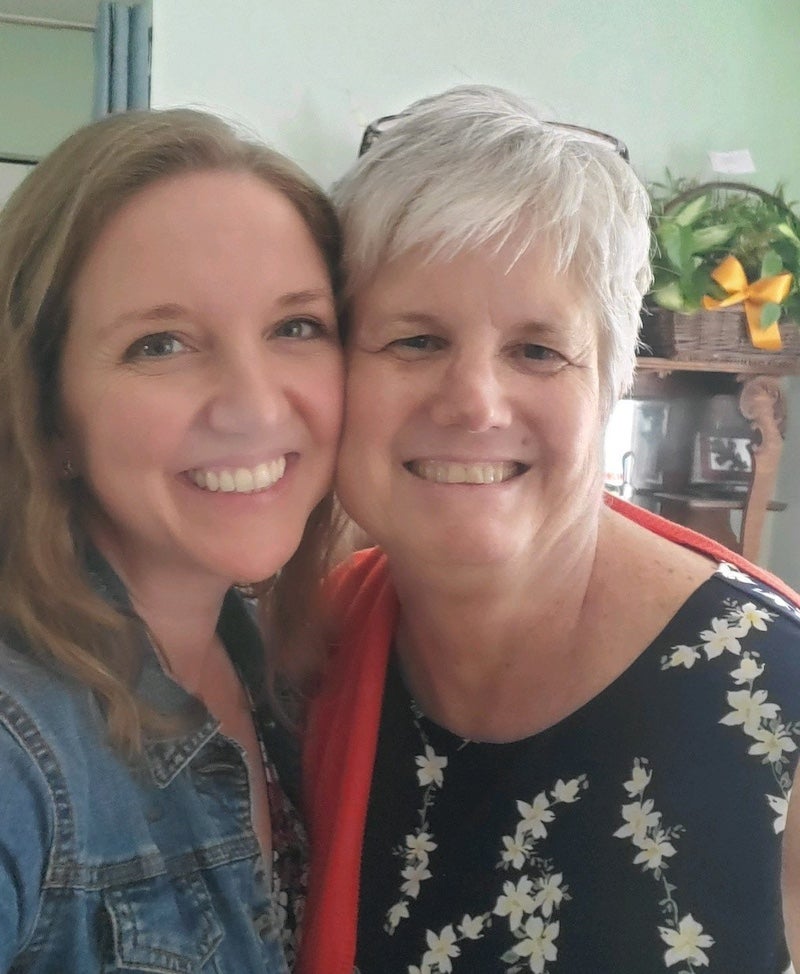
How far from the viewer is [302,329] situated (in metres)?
0.91

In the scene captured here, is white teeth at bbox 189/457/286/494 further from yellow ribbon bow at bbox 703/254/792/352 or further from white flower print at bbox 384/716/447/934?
yellow ribbon bow at bbox 703/254/792/352

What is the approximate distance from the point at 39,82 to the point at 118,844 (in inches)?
136

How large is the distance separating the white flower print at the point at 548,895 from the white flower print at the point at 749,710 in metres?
0.23

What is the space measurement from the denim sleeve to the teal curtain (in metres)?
2.26

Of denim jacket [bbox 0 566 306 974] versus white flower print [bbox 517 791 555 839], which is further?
white flower print [bbox 517 791 555 839]

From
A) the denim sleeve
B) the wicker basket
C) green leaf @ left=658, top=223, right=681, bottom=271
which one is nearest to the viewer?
the denim sleeve

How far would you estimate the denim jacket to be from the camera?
66 cm

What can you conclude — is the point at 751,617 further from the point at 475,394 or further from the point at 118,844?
the point at 118,844

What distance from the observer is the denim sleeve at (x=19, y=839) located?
63cm

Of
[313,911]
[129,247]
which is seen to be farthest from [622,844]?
[129,247]

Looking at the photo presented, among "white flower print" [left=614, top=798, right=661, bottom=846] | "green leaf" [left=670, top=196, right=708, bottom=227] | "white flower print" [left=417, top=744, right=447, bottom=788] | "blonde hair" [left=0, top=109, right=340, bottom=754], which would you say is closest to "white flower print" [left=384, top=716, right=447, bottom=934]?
"white flower print" [left=417, top=744, right=447, bottom=788]

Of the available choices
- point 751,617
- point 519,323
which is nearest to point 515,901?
point 751,617

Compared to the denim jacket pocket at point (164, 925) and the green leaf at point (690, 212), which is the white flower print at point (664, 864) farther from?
the green leaf at point (690, 212)

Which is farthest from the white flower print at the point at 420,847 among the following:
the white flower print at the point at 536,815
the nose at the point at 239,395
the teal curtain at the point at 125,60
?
the teal curtain at the point at 125,60
